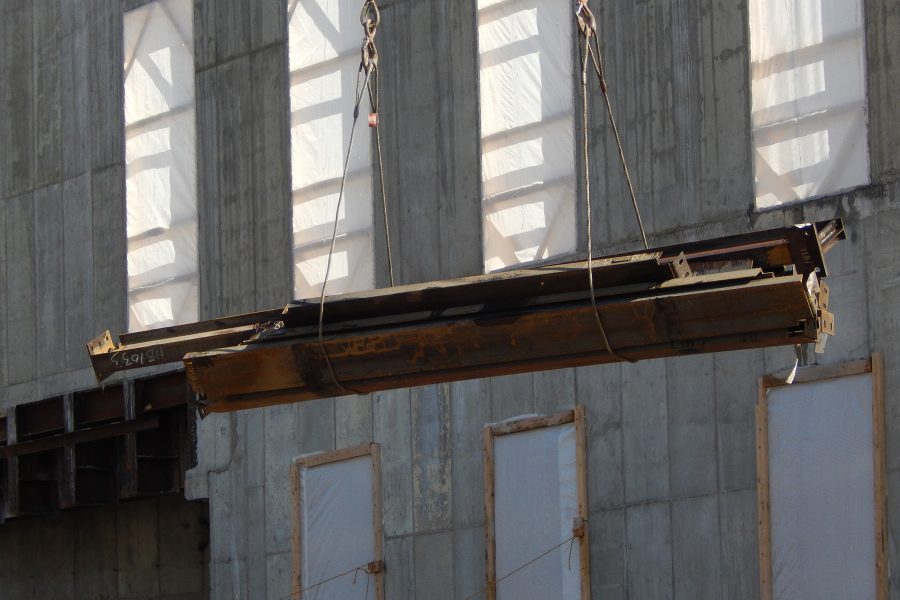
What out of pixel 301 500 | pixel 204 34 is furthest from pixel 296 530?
pixel 204 34

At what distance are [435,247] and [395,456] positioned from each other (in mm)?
2829

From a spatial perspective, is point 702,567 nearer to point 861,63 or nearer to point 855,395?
point 855,395

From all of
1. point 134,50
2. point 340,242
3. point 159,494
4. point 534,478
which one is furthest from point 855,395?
point 134,50

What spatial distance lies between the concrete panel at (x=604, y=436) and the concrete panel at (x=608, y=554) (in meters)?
0.16

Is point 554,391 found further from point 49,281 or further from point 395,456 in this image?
point 49,281

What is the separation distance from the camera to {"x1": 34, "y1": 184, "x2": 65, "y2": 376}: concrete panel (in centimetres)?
2742

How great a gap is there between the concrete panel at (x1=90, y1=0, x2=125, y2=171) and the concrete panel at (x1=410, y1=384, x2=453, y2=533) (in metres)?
8.12

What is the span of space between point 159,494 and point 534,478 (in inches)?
327

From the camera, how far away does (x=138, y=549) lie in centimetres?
2680

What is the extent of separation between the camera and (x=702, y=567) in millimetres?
17797

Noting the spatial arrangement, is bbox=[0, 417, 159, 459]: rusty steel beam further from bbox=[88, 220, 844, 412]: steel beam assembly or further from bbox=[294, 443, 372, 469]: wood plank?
bbox=[88, 220, 844, 412]: steel beam assembly

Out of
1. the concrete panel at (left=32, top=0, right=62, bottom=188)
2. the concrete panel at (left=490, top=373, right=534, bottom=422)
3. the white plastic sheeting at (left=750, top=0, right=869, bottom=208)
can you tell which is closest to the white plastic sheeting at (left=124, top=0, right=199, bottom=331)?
the concrete panel at (left=32, top=0, right=62, bottom=188)

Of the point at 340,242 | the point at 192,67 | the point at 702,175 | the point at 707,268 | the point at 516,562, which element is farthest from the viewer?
the point at 192,67

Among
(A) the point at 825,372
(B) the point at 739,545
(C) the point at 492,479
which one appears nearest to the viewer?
(A) the point at 825,372
